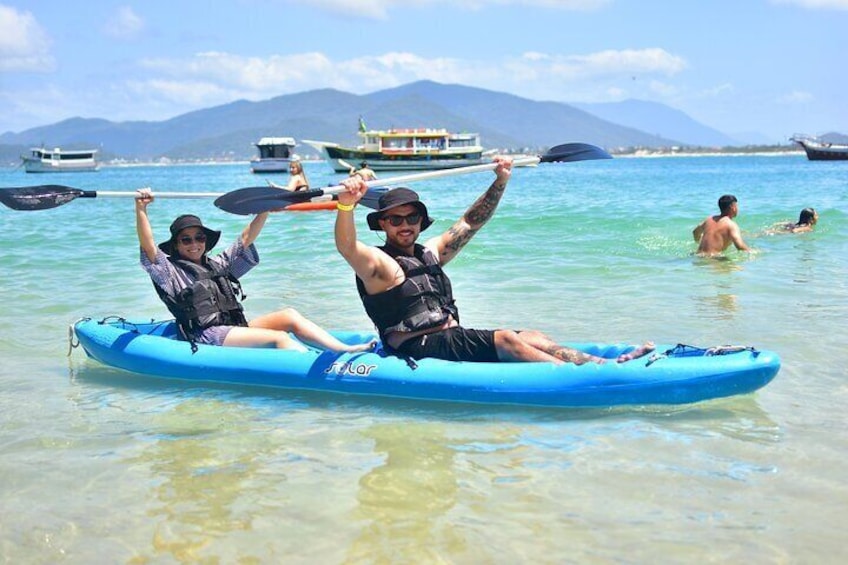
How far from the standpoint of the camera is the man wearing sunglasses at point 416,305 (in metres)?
5.14

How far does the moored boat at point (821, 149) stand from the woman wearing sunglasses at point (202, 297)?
194 ft

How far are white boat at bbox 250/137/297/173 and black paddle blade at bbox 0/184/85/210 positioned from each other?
51.1 meters

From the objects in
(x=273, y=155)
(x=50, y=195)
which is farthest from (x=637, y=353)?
(x=273, y=155)

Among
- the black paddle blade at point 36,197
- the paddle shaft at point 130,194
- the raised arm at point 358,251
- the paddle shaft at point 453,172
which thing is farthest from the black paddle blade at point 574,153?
the black paddle blade at point 36,197

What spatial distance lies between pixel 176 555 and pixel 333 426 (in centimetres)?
160

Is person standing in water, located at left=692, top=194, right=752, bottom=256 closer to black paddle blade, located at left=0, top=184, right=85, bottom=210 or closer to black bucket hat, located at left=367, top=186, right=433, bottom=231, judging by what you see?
black bucket hat, located at left=367, top=186, right=433, bottom=231

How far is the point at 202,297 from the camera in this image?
6051 millimetres

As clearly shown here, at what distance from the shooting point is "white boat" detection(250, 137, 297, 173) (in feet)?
190

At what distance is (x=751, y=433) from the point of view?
4602 millimetres

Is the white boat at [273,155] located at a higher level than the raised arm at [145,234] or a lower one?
higher

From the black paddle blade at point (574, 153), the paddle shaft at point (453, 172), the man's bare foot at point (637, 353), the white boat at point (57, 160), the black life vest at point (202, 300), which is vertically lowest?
the man's bare foot at point (637, 353)

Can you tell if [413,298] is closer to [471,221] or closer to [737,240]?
[471,221]

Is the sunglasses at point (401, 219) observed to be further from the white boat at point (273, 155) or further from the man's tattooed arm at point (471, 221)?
the white boat at point (273, 155)

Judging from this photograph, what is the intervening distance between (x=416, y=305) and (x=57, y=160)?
2865 inches
